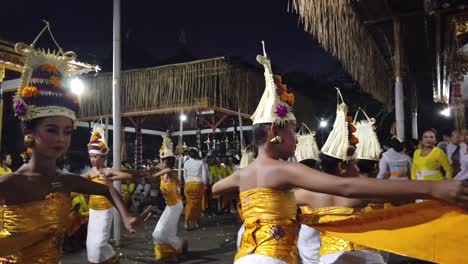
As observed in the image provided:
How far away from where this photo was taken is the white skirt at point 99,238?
6840 millimetres

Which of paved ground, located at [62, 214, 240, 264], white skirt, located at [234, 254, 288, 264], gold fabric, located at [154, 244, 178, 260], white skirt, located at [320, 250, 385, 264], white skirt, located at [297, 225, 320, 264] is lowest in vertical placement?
paved ground, located at [62, 214, 240, 264]

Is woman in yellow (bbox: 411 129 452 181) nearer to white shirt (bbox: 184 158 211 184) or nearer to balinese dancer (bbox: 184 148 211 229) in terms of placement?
balinese dancer (bbox: 184 148 211 229)

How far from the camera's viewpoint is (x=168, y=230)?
872 centimetres

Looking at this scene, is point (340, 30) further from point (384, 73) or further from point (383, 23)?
point (384, 73)

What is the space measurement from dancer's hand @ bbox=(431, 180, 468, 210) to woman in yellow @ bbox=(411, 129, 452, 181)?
627cm

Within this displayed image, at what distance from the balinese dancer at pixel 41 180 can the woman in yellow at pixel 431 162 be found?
6401mm

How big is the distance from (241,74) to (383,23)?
6730mm

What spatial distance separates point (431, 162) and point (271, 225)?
20.0ft


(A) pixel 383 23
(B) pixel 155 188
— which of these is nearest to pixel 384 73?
(A) pixel 383 23

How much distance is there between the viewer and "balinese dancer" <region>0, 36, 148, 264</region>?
3074 millimetres

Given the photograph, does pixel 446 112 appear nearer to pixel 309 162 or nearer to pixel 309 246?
pixel 309 162

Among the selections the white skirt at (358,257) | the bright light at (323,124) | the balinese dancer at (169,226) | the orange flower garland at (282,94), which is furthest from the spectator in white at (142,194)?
the orange flower garland at (282,94)

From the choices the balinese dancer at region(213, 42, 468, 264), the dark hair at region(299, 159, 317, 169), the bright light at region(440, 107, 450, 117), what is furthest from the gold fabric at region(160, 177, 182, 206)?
the bright light at region(440, 107, 450, 117)

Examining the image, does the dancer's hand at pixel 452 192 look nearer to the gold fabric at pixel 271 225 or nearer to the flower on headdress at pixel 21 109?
the gold fabric at pixel 271 225
